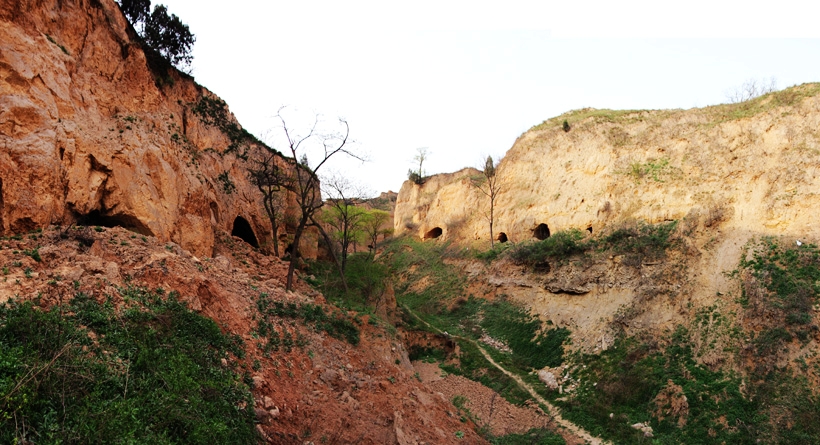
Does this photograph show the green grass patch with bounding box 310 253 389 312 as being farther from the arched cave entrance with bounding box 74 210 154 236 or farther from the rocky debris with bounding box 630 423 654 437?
the rocky debris with bounding box 630 423 654 437

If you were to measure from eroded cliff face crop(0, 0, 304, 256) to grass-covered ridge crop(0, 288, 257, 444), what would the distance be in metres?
4.27

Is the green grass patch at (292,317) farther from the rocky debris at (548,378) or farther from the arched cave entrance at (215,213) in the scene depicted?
the rocky debris at (548,378)

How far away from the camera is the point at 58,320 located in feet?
19.2

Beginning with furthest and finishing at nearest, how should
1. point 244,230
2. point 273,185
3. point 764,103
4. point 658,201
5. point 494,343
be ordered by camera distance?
1. point 658,201
2. point 273,185
3. point 764,103
4. point 494,343
5. point 244,230

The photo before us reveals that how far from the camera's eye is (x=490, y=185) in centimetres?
3334

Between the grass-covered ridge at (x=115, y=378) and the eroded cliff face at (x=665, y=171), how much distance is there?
2259cm

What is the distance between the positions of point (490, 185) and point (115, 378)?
99.0 feet

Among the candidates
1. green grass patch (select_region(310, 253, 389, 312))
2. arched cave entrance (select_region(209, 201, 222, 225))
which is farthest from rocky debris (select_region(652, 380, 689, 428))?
arched cave entrance (select_region(209, 201, 222, 225))

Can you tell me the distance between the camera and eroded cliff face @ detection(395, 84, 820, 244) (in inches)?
763

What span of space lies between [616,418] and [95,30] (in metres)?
21.7

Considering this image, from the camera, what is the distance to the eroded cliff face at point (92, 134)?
923 cm

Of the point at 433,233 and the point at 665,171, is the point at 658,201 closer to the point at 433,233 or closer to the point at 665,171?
the point at 665,171

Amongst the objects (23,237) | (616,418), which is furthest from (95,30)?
(616,418)

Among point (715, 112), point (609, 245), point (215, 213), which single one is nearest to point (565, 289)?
point (609, 245)
